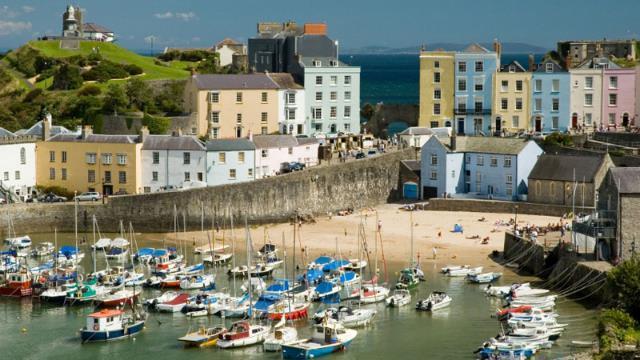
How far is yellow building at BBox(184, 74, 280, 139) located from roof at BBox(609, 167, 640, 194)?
31.2 metres

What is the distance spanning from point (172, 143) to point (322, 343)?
28.0 metres

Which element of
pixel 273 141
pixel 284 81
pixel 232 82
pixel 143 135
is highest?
pixel 284 81

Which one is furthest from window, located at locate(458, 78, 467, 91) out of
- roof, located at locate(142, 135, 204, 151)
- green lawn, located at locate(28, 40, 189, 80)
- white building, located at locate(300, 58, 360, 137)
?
green lawn, located at locate(28, 40, 189, 80)

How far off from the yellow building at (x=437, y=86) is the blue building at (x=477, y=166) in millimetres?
8534

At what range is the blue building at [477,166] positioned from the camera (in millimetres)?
69062

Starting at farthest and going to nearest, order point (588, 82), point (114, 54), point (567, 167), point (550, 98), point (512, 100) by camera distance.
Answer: point (114, 54) → point (512, 100) → point (550, 98) → point (588, 82) → point (567, 167)

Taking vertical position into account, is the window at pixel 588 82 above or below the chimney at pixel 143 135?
above

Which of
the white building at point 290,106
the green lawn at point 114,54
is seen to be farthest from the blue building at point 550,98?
the green lawn at point 114,54

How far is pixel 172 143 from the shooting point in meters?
69.3

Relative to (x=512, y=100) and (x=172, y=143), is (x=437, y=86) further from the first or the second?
(x=172, y=143)

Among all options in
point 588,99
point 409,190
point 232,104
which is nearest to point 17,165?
point 232,104

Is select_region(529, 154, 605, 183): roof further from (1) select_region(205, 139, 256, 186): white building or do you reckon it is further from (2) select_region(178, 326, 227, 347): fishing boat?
(2) select_region(178, 326, 227, 347): fishing boat

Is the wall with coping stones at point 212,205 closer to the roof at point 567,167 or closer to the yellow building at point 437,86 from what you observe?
the roof at point 567,167

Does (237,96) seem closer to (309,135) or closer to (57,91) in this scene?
(309,135)
